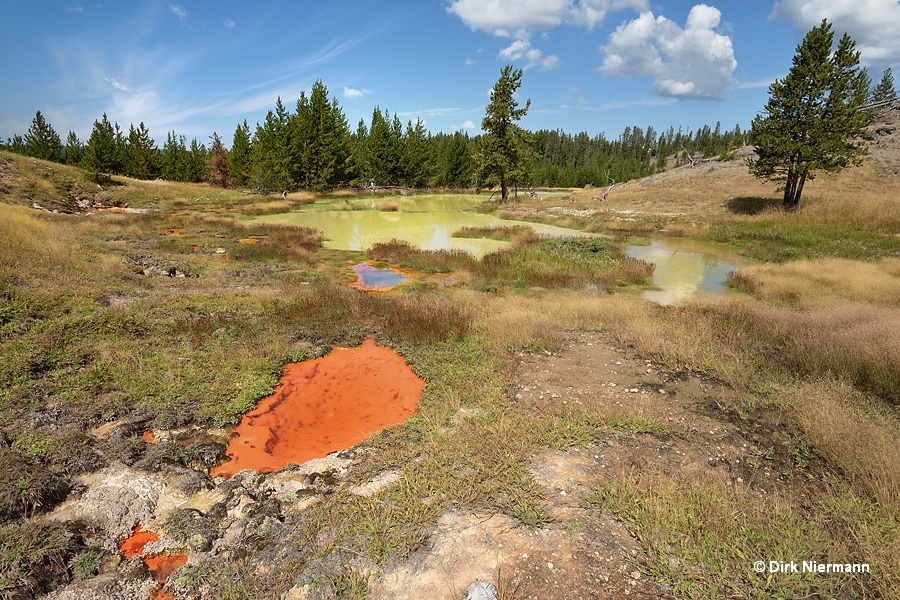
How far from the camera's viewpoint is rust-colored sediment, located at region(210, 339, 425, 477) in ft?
24.1

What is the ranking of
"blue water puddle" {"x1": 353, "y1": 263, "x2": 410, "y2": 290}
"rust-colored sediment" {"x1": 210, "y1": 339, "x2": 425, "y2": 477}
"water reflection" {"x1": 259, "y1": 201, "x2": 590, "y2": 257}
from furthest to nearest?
1. "water reflection" {"x1": 259, "y1": 201, "x2": 590, "y2": 257}
2. "blue water puddle" {"x1": 353, "y1": 263, "x2": 410, "y2": 290}
3. "rust-colored sediment" {"x1": 210, "y1": 339, "x2": 425, "y2": 477}

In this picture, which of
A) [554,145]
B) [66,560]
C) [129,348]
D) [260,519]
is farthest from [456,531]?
[554,145]

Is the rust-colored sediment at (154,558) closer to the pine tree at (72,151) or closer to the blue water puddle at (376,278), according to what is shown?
the blue water puddle at (376,278)

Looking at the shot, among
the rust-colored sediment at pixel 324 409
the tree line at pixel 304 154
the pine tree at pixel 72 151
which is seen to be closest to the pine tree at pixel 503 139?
the tree line at pixel 304 154

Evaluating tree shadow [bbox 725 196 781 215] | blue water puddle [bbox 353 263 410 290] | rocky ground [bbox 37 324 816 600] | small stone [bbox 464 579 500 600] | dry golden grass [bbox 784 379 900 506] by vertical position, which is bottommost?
blue water puddle [bbox 353 263 410 290]

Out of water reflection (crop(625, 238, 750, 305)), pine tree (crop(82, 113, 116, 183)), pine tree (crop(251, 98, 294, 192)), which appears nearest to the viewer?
water reflection (crop(625, 238, 750, 305))

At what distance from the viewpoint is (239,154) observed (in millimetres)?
71500

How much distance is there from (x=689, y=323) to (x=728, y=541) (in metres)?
8.53

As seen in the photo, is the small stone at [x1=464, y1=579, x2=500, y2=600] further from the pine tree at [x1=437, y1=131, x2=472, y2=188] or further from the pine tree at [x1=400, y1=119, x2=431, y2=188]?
the pine tree at [x1=437, y1=131, x2=472, y2=188]

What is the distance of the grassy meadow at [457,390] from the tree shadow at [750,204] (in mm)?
15484

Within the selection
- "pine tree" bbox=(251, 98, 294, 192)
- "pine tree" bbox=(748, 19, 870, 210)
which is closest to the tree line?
"pine tree" bbox=(251, 98, 294, 192)

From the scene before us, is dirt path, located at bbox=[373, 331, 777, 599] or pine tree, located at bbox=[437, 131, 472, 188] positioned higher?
pine tree, located at bbox=[437, 131, 472, 188]

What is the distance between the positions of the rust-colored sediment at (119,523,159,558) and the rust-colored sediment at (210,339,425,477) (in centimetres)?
130

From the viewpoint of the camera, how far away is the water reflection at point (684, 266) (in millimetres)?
17484
